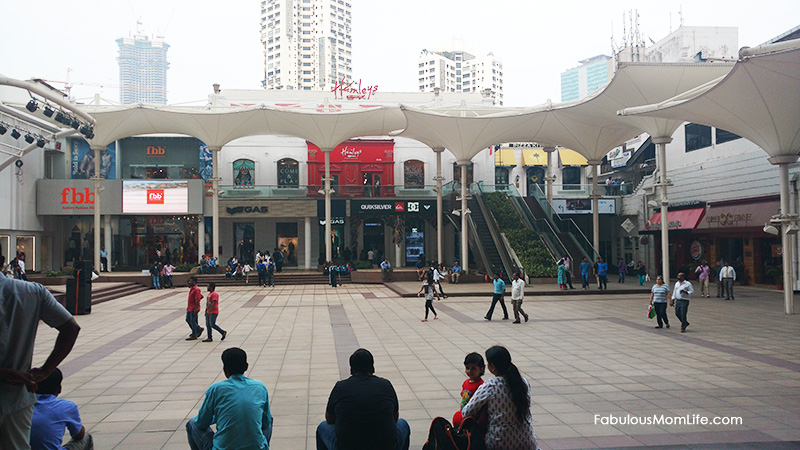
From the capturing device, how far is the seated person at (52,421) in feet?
12.0

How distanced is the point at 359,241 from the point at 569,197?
1452 centimetres

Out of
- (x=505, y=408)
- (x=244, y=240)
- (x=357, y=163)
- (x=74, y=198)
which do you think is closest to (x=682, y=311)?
(x=505, y=408)

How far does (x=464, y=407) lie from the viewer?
4043 mm

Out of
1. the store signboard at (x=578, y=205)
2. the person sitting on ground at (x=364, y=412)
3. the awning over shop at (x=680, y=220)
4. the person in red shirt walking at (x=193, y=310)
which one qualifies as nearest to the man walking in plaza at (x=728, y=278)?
the awning over shop at (x=680, y=220)

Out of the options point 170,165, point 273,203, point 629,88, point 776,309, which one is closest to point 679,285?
point 776,309

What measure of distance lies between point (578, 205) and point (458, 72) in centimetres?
12438

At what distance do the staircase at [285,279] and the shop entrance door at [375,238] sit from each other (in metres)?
7.52

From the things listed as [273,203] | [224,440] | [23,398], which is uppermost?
[273,203]

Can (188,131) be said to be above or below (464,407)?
above

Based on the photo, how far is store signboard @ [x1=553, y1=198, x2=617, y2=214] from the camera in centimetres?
3572

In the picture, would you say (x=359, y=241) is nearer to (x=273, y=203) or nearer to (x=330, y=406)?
(x=273, y=203)

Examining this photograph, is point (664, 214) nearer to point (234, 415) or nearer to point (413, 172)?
point (413, 172)

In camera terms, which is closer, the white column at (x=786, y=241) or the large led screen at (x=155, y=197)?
the white column at (x=786, y=241)

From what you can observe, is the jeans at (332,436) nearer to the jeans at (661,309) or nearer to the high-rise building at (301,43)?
the jeans at (661,309)
